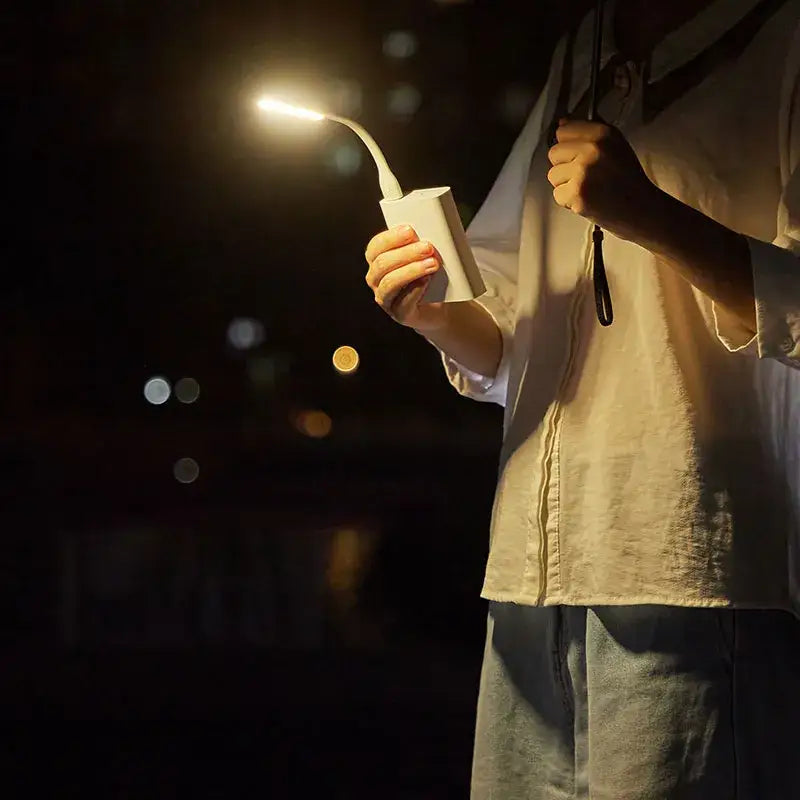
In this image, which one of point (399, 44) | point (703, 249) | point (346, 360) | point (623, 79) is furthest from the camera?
point (346, 360)

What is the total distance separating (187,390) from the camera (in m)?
1.86

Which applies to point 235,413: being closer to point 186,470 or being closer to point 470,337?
point 186,470

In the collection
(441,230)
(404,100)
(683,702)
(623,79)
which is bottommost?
(683,702)

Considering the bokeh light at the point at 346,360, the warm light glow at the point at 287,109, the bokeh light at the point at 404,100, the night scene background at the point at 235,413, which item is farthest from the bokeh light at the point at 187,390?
the warm light glow at the point at 287,109

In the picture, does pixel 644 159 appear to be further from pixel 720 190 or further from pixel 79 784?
pixel 79 784

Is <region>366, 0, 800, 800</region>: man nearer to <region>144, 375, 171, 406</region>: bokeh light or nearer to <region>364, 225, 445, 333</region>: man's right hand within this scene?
<region>364, 225, 445, 333</region>: man's right hand

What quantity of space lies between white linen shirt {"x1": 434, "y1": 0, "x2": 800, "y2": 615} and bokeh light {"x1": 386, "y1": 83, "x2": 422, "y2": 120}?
81 cm

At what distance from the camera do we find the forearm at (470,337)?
0.66 m

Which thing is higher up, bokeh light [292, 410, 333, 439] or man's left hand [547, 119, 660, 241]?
bokeh light [292, 410, 333, 439]

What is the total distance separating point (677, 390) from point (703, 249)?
0.08m

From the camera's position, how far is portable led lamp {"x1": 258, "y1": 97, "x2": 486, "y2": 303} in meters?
0.58

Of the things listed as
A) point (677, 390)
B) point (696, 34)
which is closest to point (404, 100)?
point (696, 34)

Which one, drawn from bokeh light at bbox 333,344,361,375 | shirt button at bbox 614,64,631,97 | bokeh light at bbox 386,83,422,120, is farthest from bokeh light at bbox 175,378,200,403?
shirt button at bbox 614,64,631,97

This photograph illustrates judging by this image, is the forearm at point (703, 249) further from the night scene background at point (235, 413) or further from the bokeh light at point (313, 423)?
the bokeh light at point (313, 423)
